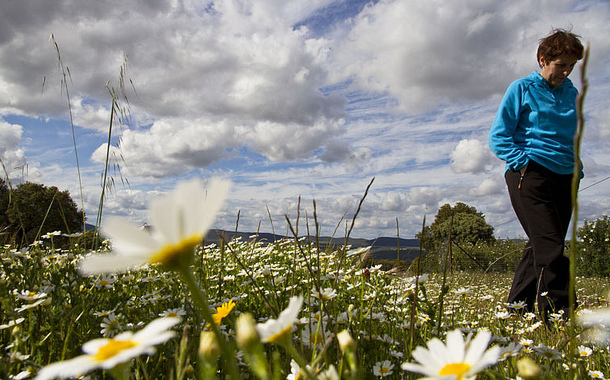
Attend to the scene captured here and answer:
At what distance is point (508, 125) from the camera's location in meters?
3.60

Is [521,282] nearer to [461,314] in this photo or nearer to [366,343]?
[461,314]

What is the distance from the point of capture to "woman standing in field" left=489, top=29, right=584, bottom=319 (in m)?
3.35

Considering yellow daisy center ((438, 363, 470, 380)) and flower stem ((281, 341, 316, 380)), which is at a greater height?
flower stem ((281, 341, 316, 380))

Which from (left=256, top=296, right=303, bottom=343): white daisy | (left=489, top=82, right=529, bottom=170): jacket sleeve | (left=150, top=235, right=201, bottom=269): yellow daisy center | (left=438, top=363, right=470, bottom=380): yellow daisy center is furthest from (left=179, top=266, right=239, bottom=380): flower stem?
(left=489, top=82, right=529, bottom=170): jacket sleeve

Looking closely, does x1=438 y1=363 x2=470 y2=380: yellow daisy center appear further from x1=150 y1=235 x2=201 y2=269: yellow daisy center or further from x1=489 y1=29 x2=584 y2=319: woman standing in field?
x1=489 y1=29 x2=584 y2=319: woman standing in field

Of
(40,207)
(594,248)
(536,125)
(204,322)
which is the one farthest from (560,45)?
(40,207)

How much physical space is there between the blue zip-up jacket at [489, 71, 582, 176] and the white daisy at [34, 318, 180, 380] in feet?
11.5

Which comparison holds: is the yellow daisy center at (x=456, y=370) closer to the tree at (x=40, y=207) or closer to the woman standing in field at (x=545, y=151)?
the woman standing in field at (x=545, y=151)

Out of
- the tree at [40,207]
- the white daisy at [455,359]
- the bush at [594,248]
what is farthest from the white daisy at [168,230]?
the tree at [40,207]

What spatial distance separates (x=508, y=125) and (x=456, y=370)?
351cm

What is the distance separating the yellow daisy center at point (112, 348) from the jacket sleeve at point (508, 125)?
11.7 feet

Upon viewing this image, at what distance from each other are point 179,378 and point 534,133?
3.61m

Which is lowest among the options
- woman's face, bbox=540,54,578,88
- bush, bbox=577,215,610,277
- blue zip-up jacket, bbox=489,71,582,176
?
bush, bbox=577,215,610,277

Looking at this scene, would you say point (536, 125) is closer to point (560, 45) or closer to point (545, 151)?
point (545, 151)
